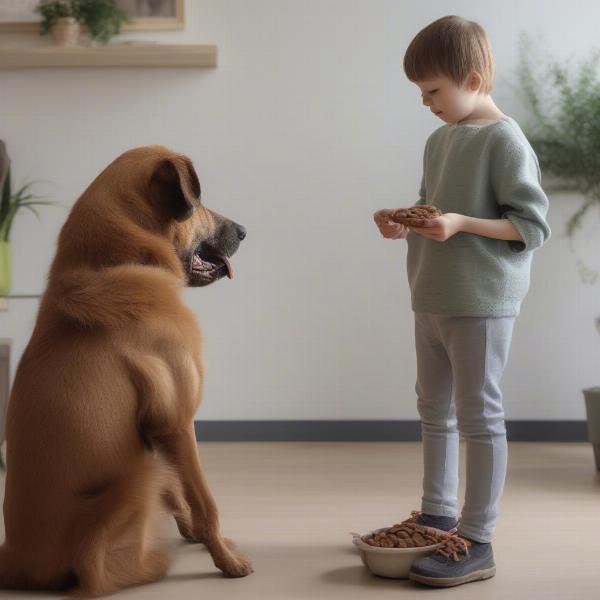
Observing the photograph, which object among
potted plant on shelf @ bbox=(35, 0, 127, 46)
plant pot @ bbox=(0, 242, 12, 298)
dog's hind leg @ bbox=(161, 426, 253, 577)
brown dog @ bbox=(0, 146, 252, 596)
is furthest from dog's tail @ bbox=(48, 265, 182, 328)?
potted plant on shelf @ bbox=(35, 0, 127, 46)

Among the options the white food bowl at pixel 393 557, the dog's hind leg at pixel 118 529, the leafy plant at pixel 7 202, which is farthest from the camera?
the leafy plant at pixel 7 202

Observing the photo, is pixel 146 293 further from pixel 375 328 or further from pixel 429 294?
pixel 375 328

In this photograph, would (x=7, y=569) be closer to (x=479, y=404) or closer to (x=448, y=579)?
(x=448, y=579)

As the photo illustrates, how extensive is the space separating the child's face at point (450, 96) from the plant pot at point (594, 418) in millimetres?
1588

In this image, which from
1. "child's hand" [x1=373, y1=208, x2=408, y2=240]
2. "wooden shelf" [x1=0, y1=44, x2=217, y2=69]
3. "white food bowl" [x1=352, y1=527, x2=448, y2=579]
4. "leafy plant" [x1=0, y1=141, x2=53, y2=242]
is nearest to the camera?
"white food bowl" [x1=352, y1=527, x2=448, y2=579]

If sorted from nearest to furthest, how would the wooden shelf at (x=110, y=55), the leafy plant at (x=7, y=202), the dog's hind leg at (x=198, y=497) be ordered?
1. the dog's hind leg at (x=198, y=497)
2. the leafy plant at (x=7, y=202)
3. the wooden shelf at (x=110, y=55)

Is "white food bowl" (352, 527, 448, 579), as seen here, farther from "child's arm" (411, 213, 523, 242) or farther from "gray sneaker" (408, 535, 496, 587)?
"child's arm" (411, 213, 523, 242)

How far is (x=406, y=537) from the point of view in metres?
2.12

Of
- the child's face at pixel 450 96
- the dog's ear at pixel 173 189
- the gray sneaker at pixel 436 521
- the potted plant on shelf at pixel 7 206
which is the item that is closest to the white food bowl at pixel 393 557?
the gray sneaker at pixel 436 521

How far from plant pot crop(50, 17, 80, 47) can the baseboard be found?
1.57 m

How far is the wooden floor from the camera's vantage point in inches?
79.2

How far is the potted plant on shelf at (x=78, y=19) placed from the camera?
12.1ft

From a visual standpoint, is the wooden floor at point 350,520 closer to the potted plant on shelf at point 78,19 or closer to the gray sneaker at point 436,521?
the gray sneaker at point 436,521

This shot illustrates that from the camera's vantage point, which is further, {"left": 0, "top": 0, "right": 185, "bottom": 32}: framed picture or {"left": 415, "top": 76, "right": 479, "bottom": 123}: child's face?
{"left": 0, "top": 0, "right": 185, "bottom": 32}: framed picture
